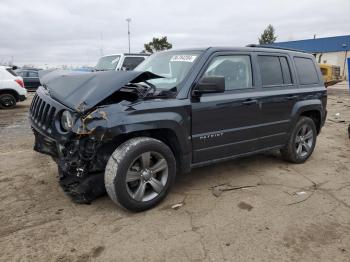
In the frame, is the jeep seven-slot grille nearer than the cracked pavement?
No

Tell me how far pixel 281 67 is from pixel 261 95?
80cm

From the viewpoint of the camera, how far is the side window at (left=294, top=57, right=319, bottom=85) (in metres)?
5.43

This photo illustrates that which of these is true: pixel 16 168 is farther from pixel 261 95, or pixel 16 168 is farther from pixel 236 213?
pixel 261 95

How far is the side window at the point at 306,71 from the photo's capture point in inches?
214

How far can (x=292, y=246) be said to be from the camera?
3033 mm

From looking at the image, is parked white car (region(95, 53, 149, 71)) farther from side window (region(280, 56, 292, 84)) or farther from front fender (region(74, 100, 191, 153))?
front fender (region(74, 100, 191, 153))

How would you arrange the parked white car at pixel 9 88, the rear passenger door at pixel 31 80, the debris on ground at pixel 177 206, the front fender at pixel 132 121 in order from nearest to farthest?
the front fender at pixel 132 121 → the debris on ground at pixel 177 206 → the parked white car at pixel 9 88 → the rear passenger door at pixel 31 80

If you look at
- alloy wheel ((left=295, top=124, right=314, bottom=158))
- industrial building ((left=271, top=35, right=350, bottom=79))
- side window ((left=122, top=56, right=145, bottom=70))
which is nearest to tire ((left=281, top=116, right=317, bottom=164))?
alloy wheel ((left=295, top=124, right=314, bottom=158))

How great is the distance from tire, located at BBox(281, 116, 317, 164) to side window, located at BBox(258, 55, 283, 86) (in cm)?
91

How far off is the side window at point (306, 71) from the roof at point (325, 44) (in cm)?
3967

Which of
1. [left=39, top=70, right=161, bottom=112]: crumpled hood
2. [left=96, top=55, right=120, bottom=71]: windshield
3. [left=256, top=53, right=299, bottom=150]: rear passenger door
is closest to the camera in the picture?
[left=39, top=70, right=161, bottom=112]: crumpled hood

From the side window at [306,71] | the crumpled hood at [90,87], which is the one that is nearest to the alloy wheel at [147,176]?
the crumpled hood at [90,87]

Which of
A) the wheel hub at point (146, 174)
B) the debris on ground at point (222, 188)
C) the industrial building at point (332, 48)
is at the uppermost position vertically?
the industrial building at point (332, 48)

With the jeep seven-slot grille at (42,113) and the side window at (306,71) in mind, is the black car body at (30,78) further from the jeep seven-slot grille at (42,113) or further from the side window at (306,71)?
the side window at (306,71)
